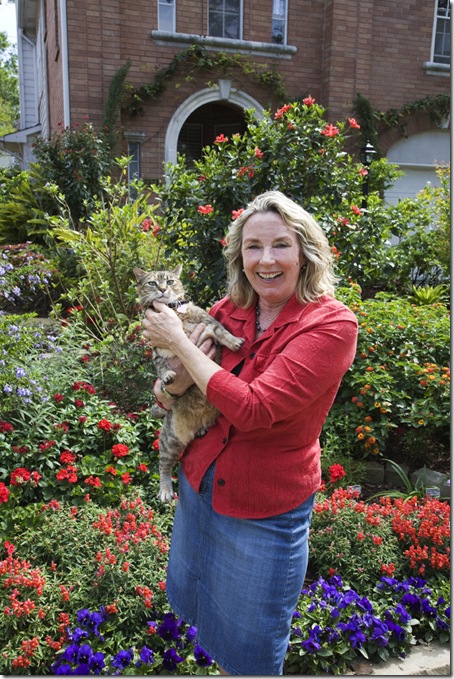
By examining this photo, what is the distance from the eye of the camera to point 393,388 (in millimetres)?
4617

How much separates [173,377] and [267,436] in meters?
0.51

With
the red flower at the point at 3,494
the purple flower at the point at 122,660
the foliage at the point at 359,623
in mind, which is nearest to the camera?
the purple flower at the point at 122,660

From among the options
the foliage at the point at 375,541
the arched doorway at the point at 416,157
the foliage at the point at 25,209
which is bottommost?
the foliage at the point at 375,541

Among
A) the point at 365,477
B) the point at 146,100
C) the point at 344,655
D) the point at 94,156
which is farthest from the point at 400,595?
the point at 146,100

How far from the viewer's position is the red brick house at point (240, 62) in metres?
11.5

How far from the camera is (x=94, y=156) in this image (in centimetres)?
1029

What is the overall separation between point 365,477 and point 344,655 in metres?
1.76

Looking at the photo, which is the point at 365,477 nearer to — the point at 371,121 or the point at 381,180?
the point at 381,180

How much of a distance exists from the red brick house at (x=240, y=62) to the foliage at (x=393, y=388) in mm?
8755

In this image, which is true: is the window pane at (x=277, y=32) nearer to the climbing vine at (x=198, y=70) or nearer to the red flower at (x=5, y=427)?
the climbing vine at (x=198, y=70)

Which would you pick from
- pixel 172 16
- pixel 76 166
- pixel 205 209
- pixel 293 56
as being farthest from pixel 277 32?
pixel 205 209

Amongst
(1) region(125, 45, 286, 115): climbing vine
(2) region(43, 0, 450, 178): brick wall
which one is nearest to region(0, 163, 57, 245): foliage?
(2) region(43, 0, 450, 178): brick wall

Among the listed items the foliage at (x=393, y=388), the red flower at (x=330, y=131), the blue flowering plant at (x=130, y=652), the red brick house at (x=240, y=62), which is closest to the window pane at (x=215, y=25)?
the red brick house at (x=240, y=62)

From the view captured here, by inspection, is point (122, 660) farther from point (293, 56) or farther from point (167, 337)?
point (293, 56)
